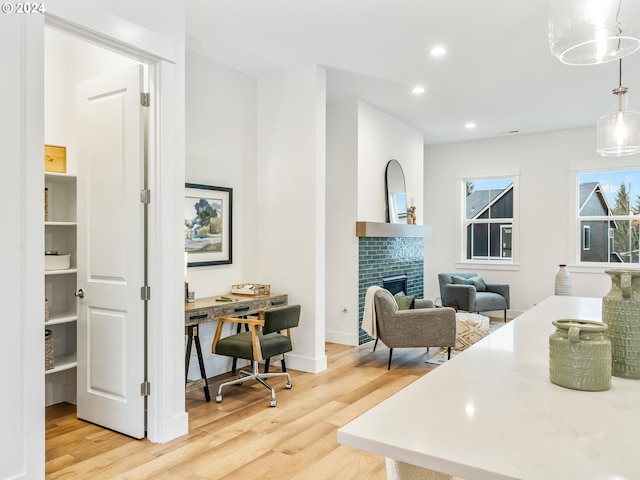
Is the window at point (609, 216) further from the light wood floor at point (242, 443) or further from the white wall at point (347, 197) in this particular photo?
the light wood floor at point (242, 443)

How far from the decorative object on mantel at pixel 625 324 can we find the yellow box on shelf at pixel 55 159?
11.8ft

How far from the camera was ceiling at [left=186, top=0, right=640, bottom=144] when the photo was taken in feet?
11.0

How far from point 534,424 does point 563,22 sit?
1.33 metres

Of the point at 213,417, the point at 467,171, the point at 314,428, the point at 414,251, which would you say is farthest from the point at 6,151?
the point at 467,171

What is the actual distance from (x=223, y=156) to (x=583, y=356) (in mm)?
3801

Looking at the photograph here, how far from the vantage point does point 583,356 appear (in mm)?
1169

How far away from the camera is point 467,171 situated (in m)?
7.88

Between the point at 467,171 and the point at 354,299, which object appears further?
the point at 467,171

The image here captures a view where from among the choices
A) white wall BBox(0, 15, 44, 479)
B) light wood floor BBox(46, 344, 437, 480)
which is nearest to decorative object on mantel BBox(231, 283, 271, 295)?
light wood floor BBox(46, 344, 437, 480)

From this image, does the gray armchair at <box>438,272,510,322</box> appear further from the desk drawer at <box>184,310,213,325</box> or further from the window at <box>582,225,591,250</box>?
the desk drawer at <box>184,310,213,325</box>

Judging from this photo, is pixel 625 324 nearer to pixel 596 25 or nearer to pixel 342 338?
pixel 596 25

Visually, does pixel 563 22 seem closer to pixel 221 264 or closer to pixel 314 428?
pixel 314 428

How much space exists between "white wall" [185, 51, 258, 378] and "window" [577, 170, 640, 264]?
5.03 meters

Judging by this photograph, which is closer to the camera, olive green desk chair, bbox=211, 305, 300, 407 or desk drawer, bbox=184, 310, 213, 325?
desk drawer, bbox=184, 310, 213, 325
